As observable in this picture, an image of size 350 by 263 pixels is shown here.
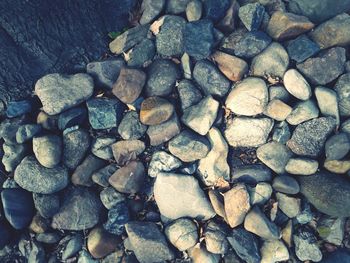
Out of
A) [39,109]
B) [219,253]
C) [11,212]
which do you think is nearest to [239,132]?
[219,253]

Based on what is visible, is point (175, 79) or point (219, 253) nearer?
point (219, 253)

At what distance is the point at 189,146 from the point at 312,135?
1.47 metres

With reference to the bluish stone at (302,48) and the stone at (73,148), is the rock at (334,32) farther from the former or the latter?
the stone at (73,148)

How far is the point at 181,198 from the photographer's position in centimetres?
397

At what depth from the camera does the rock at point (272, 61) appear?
4.05 m

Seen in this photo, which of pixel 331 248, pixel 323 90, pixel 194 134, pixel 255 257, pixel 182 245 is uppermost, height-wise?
pixel 194 134

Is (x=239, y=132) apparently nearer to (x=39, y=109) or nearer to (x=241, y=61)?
(x=241, y=61)

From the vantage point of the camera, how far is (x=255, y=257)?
373 cm

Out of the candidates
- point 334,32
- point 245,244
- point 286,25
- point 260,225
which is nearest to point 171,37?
point 286,25

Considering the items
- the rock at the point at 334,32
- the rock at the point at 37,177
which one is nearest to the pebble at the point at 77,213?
the rock at the point at 37,177

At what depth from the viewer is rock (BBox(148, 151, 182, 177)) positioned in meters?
4.06

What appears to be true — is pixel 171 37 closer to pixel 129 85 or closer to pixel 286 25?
pixel 129 85

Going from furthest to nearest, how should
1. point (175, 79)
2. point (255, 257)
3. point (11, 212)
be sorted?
1. point (175, 79)
2. point (11, 212)
3. point (255, 257)

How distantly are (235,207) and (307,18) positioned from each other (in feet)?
8.25
